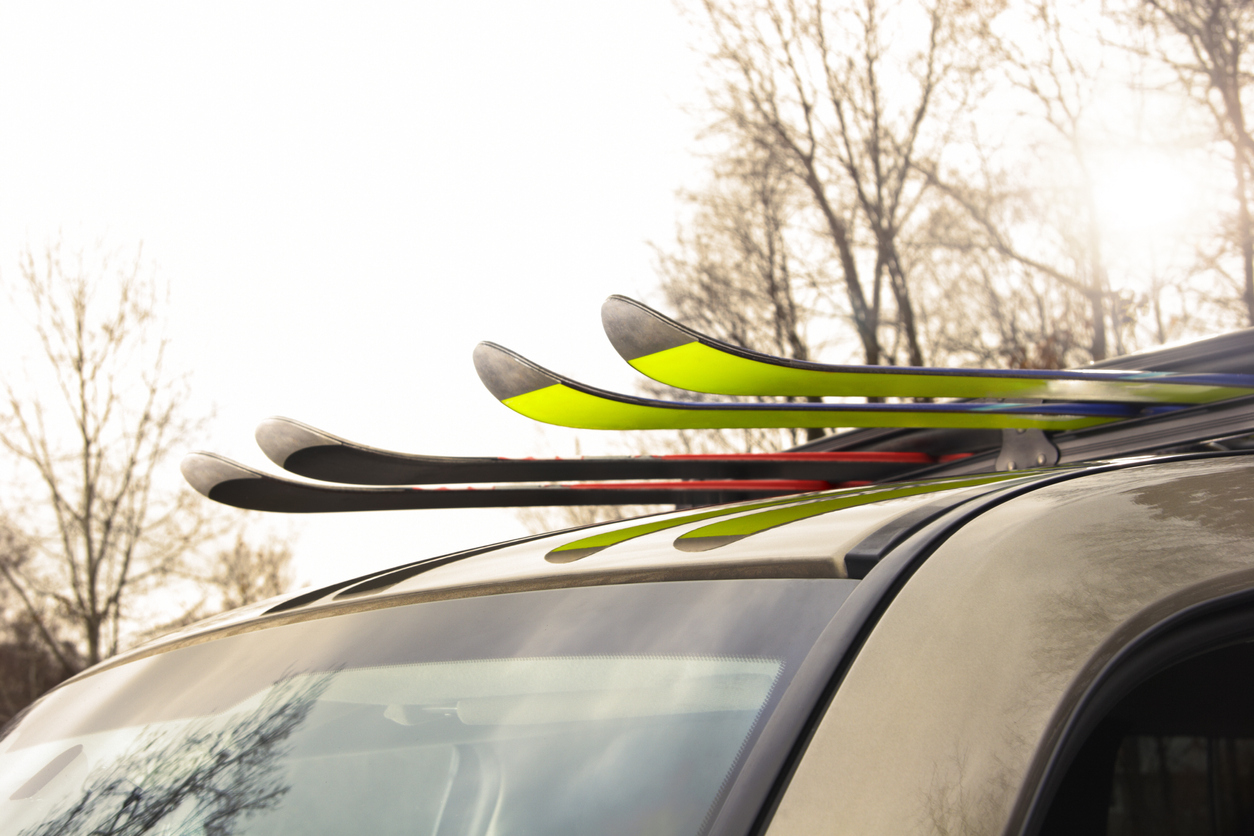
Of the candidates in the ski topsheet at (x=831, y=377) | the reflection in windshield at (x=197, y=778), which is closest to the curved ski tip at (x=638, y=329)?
the ski topsheet at (x=831, y=377)

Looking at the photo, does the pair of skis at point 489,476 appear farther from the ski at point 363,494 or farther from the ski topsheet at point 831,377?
the ski topsheet at point 831,377

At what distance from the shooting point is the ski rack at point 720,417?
176 cm

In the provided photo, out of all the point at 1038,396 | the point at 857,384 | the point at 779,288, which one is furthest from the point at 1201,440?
the point at 779,288

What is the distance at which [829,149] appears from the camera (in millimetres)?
15836

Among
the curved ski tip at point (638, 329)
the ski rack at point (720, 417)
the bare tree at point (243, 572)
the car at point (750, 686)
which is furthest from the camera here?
the bare tree at point (243, 572)

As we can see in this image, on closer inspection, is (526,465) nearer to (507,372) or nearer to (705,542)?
(507,372)

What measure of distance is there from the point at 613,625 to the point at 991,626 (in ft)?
1.28

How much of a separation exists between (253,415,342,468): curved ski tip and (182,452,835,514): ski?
0.06m

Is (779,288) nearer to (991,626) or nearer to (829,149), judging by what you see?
(829,149)

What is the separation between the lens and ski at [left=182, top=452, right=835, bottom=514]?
5.83ft

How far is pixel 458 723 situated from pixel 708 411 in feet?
3.57

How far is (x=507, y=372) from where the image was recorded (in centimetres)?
183

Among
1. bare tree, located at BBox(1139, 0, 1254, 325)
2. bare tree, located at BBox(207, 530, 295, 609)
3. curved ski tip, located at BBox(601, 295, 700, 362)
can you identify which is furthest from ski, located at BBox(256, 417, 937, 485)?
bare tree, located at BBox(207, 530, 295, 609)

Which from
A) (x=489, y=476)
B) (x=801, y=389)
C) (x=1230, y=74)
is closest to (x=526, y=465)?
(x=489, y=476)
